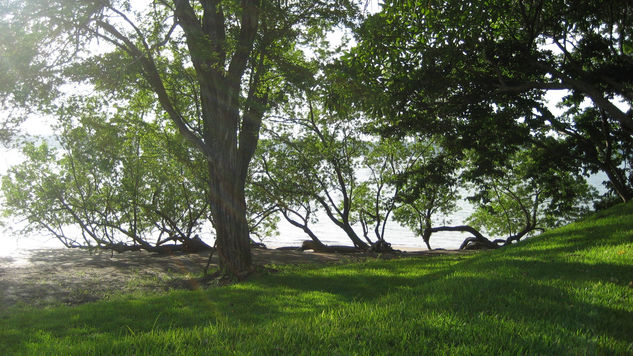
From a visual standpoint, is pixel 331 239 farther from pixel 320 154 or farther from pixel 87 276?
pixel 87 276

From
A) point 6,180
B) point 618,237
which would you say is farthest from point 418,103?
point 6,180

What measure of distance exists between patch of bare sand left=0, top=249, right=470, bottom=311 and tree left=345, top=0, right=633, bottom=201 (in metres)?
7.25

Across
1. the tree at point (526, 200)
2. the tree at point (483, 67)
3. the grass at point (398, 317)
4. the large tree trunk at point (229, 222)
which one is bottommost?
the grass at point (398, 317)

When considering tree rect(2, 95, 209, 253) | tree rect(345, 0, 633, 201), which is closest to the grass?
tree rect(345, 0, 633, 201)

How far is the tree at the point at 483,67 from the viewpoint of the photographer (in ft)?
36.7

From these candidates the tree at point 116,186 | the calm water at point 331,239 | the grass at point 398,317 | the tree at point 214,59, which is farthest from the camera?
the calm water at point 331,239

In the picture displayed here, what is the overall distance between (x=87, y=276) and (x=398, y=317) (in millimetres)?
12237

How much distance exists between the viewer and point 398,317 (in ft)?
14.6

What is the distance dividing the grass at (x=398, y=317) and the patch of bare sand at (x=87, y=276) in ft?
6.59

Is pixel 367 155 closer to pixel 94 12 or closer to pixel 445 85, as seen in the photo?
pixel 445 85

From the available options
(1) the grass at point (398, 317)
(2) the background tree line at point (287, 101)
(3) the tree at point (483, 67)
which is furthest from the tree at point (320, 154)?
(1) the grass at point (398, 317)

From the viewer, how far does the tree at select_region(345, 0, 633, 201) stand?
11180mm

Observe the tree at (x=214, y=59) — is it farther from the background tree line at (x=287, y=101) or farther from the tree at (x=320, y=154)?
the tree at (x=320, y=154)

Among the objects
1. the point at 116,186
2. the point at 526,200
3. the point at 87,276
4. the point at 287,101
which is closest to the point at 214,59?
the point at 287,101
